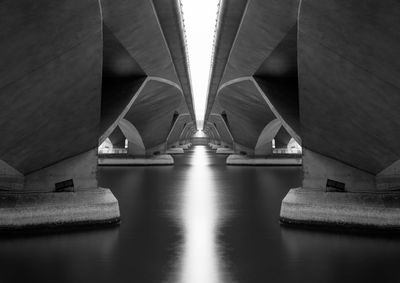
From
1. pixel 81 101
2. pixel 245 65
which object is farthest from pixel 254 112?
pixel 81 101

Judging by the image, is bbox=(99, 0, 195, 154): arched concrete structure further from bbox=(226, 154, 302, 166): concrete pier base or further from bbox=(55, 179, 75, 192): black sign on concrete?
bbox=(226, 154, 302, 166): concrete pier base

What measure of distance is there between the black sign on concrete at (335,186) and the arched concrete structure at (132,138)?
30146 mm

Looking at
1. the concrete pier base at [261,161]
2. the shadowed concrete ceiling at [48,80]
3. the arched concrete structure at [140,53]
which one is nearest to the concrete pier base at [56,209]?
the shadowed concrete ceiling at [48,80]

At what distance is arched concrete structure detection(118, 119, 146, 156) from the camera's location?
44.8 m

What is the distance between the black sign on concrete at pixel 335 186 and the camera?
15.7 m

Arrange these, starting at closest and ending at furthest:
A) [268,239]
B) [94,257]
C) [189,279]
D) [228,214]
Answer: [189,279] < [94,257] < [268,239] < [228,214]

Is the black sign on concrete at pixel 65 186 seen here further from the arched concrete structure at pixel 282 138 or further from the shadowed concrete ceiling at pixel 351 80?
the arched concrete structure at pixel 282 138

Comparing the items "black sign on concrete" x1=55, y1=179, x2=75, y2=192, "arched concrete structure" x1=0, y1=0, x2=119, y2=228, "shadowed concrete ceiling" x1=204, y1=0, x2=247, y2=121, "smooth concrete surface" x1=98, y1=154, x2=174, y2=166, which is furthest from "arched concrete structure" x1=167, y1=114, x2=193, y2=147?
"black sign on concrete" x1=55, y1=179, x2=75, y2=192

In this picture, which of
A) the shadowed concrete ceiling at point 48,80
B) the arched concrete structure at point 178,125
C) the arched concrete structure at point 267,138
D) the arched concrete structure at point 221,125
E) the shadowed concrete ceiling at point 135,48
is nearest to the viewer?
the shadowed concrete ceiling at point 48,80

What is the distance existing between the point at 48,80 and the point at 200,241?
22.6 feet

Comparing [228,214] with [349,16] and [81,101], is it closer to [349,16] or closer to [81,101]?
[81,101]

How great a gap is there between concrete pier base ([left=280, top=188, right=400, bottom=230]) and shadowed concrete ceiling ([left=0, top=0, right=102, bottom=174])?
28.4 feet

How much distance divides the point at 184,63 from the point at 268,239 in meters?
18.7

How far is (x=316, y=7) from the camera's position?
10.9 m
